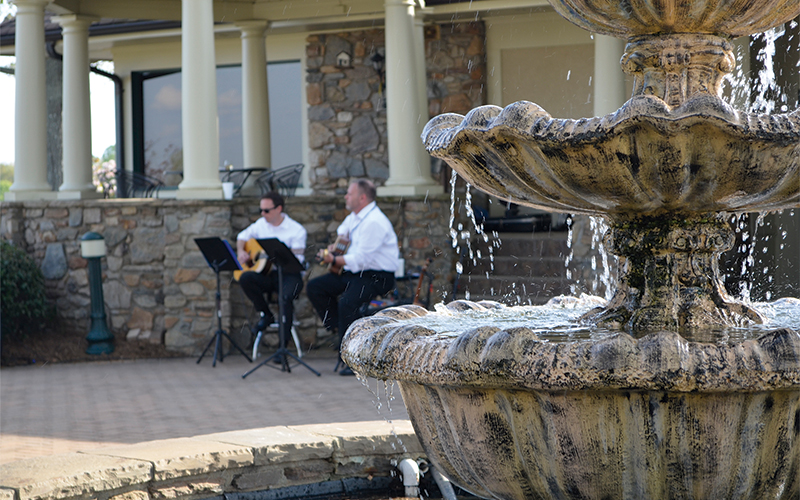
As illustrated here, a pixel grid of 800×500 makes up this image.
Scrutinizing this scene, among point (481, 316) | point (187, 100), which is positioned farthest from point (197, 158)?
point (481, 316)

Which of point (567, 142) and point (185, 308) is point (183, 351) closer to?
point (185, 308)

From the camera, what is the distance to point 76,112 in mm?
10961

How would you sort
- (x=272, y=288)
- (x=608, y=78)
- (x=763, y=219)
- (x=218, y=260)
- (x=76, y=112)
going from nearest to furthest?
(x=218, y=260) → (x=272, y=288) → (x=608, y=78) → (x=763, y=219) → (x=76, y=112)

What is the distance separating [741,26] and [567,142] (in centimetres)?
87

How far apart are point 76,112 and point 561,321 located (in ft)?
31.5

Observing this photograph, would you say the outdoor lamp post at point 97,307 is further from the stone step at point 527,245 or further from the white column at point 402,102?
the stone step at point 527,245

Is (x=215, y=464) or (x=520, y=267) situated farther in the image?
(x=520, y=267)

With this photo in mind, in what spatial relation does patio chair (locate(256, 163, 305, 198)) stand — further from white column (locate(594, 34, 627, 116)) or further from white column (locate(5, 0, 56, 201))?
white column (locate(594, 34, 627, 116))

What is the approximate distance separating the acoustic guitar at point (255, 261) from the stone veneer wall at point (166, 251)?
0.65m

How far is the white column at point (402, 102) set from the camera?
31.7 feet

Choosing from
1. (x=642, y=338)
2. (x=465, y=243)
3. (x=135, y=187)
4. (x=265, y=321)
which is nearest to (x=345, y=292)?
(x=265, y=321)

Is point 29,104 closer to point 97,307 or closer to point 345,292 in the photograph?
point 97,307

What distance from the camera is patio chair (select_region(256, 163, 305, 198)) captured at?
11367 millimetres

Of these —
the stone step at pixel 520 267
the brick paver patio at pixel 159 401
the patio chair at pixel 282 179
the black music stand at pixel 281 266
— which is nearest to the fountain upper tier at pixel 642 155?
the brick paver patio at pixel 159 401
